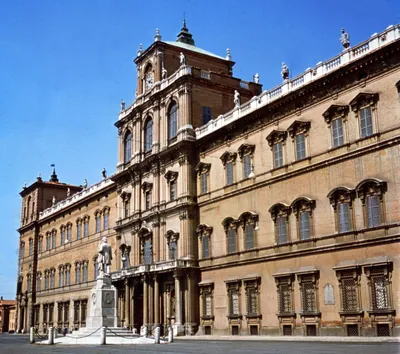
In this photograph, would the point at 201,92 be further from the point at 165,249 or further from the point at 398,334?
the point at 398,334

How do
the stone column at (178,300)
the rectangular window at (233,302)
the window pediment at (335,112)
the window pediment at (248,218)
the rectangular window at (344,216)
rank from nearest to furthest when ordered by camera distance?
1. the rectangular window at (344,216)
2. the window pediment at (335,112)
3. the window pediment at (248,218)
4. the rectangular window at (233,302)
5. the stone column at (178,300)

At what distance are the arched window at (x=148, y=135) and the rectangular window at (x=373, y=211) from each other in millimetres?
23185

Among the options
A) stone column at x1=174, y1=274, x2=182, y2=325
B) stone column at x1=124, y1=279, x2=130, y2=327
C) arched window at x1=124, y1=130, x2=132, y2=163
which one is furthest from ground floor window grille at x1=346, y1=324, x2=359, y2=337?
arched window at x1=124, y1=130, x2=132, y2=163

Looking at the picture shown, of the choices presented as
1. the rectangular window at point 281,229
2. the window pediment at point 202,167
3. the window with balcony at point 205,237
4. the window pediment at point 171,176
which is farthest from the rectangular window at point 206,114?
the rectangular window at point 281,229

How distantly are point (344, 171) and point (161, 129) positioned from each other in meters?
19.4

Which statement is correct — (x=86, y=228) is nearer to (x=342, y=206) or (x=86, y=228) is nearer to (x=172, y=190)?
(x=172, y=190)

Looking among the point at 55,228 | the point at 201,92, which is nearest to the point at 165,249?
the point at 201,92

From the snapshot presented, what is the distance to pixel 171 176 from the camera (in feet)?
149

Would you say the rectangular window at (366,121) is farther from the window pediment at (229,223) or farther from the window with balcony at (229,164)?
the window pediment at (229,223)

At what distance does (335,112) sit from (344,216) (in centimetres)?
556

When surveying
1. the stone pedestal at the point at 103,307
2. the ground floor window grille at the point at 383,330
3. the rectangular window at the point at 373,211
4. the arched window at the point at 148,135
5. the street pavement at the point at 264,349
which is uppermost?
the arched window at the point at 148,135

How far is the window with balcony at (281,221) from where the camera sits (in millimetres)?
34938

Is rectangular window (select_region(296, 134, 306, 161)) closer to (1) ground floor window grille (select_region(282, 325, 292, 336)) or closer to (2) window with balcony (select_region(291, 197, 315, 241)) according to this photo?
(2) window with balcony (select_region(291, 197, 315, 241))

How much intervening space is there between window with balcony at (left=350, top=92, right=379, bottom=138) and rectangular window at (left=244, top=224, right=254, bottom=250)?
10.2 m
